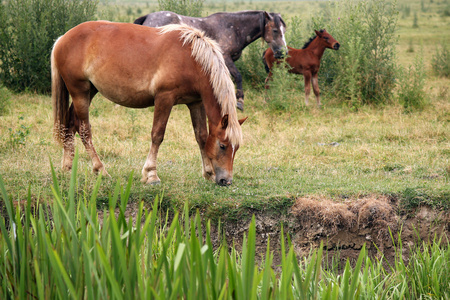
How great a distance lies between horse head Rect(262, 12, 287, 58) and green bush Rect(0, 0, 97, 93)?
185 inches

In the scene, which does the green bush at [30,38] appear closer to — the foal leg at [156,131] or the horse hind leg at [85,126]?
the horse hind leg at [85,126]

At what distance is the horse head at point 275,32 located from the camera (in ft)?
30.7

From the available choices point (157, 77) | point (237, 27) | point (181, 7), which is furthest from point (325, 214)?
point (181, 7)

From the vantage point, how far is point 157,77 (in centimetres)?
480

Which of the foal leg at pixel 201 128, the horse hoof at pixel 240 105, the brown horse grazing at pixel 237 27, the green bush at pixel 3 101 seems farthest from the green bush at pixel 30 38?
the foal leg at pixel 201 128

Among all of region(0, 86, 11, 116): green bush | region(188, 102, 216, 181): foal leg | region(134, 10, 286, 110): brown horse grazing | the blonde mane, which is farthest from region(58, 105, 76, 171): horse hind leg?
region(134, 10, 286, 110): brown horse grazing

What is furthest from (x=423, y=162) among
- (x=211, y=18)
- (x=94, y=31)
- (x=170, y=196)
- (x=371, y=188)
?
(x=211, y=18)

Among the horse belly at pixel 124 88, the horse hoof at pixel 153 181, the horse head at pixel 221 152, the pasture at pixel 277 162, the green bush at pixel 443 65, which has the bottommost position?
the green bush at pixel 443 65

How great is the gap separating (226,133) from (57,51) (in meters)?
2.12

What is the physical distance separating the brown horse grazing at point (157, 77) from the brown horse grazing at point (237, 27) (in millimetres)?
4435

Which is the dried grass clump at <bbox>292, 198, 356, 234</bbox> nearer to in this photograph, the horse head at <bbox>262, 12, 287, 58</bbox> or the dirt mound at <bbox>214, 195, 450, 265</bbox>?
the dirt mound at <bbox>214, 195, 450, 265</bbox>

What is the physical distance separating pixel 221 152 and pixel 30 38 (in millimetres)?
7873

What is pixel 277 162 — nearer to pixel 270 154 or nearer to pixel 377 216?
pixel 270 154

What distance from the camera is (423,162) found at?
6.21 m
